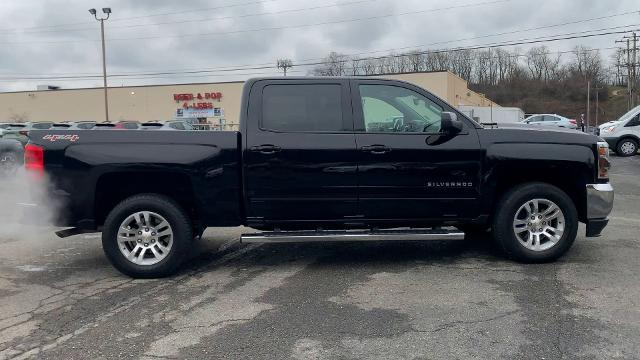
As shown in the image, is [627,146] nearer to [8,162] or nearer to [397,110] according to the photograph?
[397,110]

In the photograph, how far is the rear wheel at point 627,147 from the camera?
810 inches

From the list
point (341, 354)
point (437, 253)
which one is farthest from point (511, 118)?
point (341, 354)

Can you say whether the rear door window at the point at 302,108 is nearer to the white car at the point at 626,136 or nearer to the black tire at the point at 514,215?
the black tire at the point at 514,215

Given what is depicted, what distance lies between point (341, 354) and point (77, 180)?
3280 millimetres

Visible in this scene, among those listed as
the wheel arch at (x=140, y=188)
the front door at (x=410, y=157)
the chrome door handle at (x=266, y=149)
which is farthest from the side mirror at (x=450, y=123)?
the wheel arch at (x=140, y=188)

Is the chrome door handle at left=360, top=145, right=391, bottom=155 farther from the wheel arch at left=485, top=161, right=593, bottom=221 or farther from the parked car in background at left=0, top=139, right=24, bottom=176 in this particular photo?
the parked car in background at left=0, top=139, right=24, bottom=176

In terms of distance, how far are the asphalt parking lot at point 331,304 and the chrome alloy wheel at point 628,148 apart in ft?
52.3

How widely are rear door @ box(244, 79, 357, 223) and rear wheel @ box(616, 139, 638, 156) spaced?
18702mm

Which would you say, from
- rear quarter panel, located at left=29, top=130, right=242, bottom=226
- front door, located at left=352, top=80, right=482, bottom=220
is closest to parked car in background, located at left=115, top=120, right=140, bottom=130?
rear quarter panel, located at left=29, top=130, right=242, bottom=226

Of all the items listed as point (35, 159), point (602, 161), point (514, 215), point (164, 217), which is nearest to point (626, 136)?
point (602, 161)

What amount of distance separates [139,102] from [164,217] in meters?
52.9

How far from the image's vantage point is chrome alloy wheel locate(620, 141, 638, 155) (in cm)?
2064

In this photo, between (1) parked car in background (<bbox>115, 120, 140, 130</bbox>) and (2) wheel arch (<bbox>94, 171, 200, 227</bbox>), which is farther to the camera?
(1) parked car in background (<bbox>115, 120, 140, 130</bbox>)

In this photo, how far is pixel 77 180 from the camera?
5418 mm
